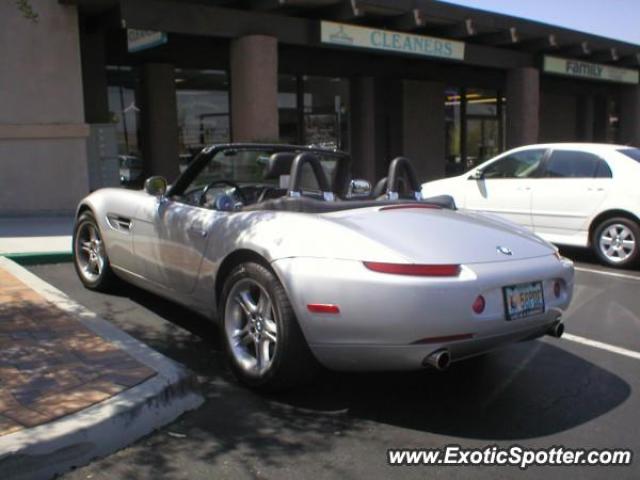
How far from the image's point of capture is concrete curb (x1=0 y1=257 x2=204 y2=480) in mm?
2877

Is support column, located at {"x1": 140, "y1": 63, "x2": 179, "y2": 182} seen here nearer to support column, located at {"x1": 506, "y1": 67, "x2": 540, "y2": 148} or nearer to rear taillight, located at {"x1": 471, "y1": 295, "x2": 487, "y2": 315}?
support column, located at {"x1": 506, "y1": 67, "x2": 540, "y2": 148}

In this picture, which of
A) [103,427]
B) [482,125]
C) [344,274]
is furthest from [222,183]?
[482,125]

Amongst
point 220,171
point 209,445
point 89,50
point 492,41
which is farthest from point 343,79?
point 209,445

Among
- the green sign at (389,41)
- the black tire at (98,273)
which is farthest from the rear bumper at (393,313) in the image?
the green sign at (389,41)

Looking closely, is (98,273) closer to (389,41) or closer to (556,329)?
(556,329)

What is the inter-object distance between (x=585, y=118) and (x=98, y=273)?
23.8 meters

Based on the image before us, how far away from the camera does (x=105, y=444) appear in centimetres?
314

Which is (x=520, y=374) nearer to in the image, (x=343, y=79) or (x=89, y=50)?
(x=89, y=50)

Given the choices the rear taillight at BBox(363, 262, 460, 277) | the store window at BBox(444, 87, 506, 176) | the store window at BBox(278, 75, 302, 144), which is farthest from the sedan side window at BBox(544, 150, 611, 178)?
the store window at BBox(444, 87, 506, 176)

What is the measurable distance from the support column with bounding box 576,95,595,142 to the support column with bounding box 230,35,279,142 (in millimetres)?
17694

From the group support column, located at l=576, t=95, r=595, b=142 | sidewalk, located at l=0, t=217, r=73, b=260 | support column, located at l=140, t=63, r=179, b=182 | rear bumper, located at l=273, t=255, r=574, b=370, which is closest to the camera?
rear bumper, located at l=273, t=255, r=574, b=370

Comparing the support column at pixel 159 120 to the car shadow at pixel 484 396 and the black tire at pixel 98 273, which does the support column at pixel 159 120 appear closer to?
the black tire at pixel 98 273

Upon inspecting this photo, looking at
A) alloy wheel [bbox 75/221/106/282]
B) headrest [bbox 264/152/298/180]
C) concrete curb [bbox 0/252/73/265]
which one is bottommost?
concrete curb [bbox 0/252/73/265]

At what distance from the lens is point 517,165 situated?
9117mm
